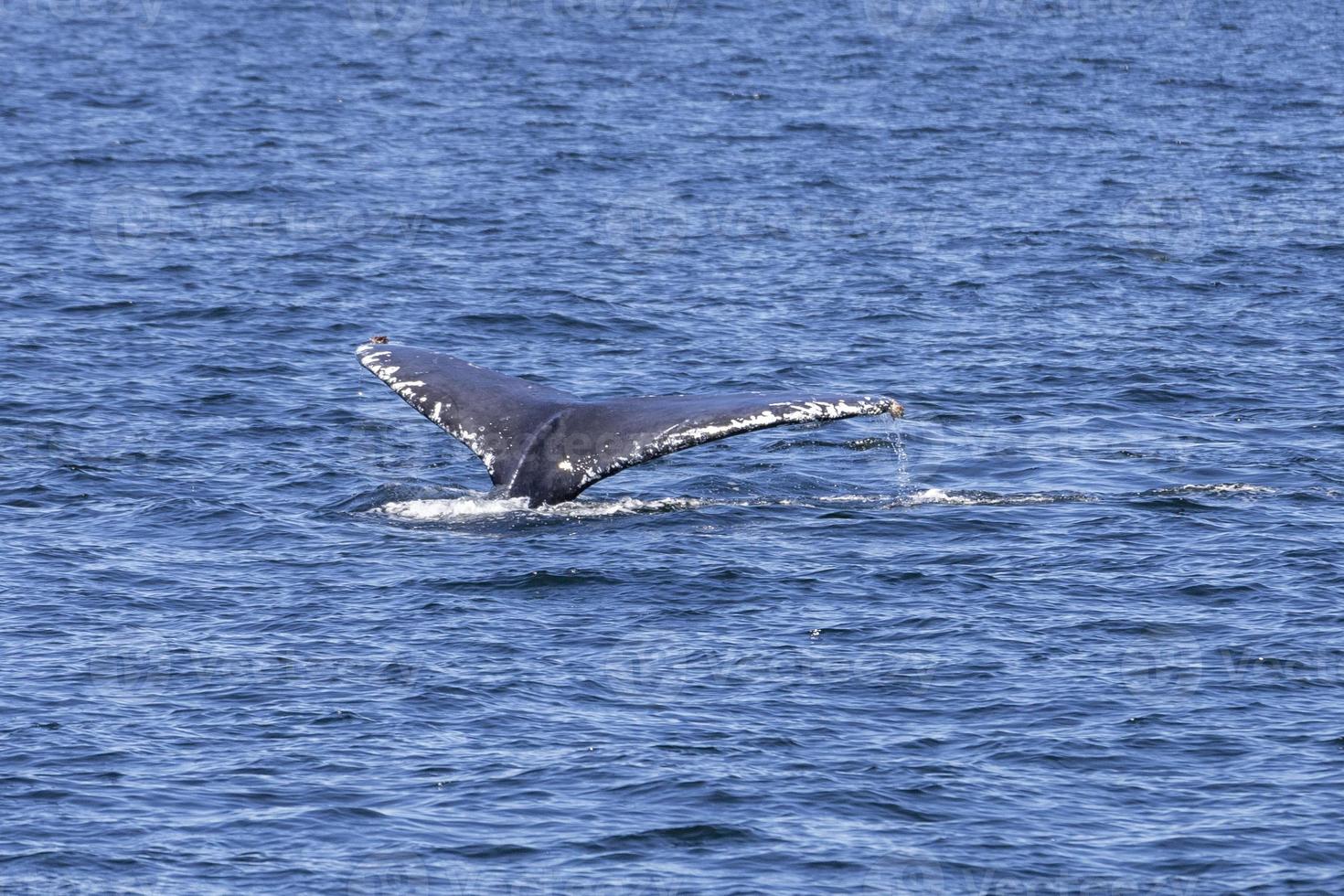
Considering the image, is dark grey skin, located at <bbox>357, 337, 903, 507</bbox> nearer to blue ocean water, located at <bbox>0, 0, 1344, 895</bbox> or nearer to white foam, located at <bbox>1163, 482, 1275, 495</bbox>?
blue ocean water, located at <bbox>0, 0, 1344, 895</bbox>

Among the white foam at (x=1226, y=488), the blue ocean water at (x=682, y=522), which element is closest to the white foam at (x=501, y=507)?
the blue ocean water at (x=682, y=522)

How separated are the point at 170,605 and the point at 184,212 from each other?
19889 mm

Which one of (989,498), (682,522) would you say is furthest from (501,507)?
(989,498)

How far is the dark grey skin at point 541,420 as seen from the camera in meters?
16.7

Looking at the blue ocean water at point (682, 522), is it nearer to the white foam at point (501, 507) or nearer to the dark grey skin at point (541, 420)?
the white foam at point (501, 507)

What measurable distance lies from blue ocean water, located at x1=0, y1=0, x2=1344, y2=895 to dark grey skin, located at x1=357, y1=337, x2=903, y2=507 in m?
0.83

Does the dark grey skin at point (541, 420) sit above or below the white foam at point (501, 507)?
above

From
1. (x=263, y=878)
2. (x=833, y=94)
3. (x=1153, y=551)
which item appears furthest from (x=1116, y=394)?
(x=833, y=94)

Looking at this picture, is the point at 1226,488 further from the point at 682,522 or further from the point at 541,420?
the point at 541,420

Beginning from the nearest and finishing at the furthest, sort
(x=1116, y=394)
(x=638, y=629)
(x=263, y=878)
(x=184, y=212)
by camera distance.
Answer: (x=263, y=878), (x=638, y=629), (x=1116, y=394), (x=184, y=212)

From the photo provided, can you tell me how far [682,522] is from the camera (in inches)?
760

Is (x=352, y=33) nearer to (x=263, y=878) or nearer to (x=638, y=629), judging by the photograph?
(x=638, y=629)

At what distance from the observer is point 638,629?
16641mm

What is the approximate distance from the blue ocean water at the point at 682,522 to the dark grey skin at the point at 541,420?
0.83 metres
